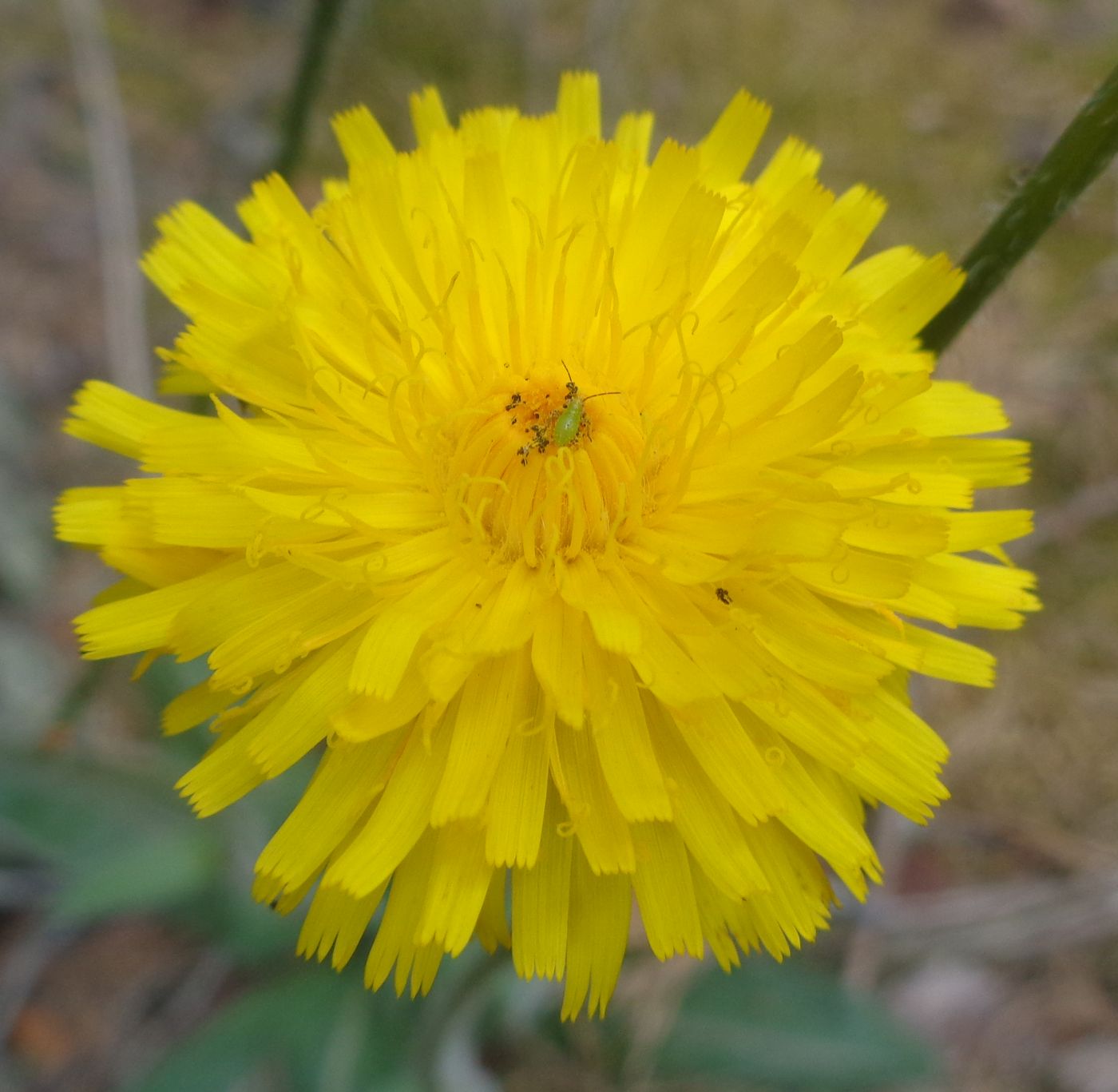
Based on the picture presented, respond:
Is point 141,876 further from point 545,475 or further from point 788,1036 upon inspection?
→ point 788,1036

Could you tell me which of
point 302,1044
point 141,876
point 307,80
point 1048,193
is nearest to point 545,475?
point 1048,193

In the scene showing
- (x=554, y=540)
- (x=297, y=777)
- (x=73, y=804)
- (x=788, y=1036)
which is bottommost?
(x=788, y=1036)

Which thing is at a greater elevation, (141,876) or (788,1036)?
(141,876)

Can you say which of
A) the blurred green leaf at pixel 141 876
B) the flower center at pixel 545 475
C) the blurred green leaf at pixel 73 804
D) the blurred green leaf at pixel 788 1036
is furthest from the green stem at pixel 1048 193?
the blurred green leaf at pixel 73 804

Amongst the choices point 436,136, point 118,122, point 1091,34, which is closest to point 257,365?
point 436,136

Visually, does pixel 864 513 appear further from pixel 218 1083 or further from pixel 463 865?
pixel 218 1083

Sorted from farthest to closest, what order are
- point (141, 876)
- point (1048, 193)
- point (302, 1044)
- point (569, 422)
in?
1. point (302, 1044)
2. point (141, 876)
3. point (569, 422)
4. point (1048, 193)

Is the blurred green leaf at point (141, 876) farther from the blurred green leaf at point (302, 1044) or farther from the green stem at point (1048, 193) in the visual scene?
the green stem at point (1048, 193)
